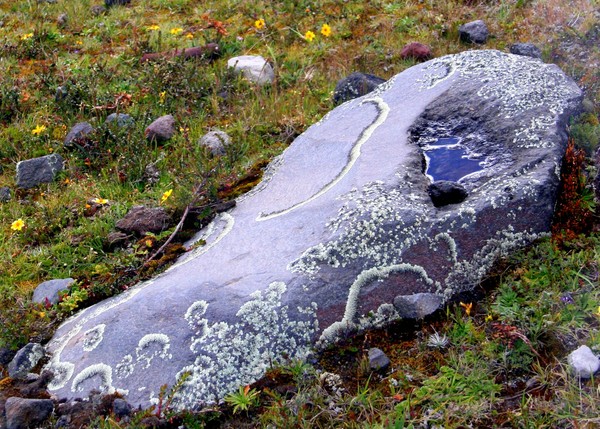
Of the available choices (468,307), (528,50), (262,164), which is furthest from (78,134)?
(528,50)

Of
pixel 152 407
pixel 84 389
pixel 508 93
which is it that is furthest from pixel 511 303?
pixel 84 389

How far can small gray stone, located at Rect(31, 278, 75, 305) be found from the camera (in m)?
4.96

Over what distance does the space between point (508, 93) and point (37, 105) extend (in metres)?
5.79

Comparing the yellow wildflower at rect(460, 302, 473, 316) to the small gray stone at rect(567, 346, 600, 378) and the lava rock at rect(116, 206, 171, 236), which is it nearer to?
the small gray stone at rect(567, 346, 600, 378)

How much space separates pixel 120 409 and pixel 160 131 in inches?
156

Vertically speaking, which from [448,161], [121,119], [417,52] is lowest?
[417,52]

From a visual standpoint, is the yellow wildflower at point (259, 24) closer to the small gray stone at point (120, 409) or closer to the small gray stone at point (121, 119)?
the small gray stone at point (121, 119)

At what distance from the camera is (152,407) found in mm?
3633

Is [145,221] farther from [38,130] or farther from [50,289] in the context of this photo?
[38,130]

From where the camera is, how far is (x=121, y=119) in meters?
7.31

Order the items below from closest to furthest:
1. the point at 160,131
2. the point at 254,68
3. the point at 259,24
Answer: the point at 160,131 < the point at 254,68 < the point at 259,24

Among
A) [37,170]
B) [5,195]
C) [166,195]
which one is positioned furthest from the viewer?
[37,170]

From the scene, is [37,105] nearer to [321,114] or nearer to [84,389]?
[321,114]

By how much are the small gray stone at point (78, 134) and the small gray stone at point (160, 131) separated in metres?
0.67
